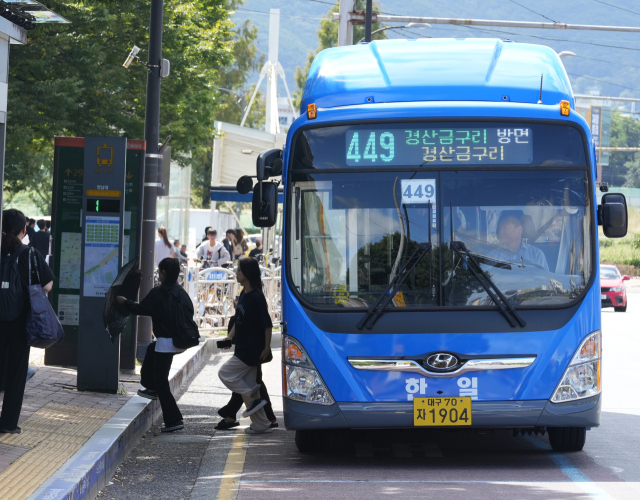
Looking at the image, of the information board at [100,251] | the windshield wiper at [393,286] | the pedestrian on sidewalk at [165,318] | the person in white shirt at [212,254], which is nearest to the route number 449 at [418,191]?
the windshield wiper at [393,286]

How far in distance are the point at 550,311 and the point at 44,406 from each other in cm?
472

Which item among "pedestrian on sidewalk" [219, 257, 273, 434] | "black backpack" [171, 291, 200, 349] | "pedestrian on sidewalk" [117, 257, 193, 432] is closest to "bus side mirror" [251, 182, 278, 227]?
"pedestrian on sidewalk" [219, 257, 273, 434]

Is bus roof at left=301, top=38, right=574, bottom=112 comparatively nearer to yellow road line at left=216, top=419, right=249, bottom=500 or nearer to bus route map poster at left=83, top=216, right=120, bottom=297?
yellow road line at left=216, top=419, right=249, bottom=500

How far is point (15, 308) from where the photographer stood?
7668 mm

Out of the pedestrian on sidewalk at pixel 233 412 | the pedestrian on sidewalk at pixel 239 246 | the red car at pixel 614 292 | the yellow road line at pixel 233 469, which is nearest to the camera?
the yellow road line at pixel 233 469

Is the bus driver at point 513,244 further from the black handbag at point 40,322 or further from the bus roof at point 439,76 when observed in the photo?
the black handbag at point 40,322

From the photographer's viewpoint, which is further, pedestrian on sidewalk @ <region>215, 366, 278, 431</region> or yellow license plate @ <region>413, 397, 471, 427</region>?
pedestrian on sidewalk @ <region>215, 366, 278, 431</region>

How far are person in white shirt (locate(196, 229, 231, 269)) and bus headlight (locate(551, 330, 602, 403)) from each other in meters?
14.1

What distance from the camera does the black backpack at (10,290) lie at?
301 inches

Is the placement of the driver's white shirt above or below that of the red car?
above

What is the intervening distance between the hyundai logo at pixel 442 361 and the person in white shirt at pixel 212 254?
A: 1403 centimetres

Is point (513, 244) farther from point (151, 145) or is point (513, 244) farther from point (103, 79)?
point (103, 79)

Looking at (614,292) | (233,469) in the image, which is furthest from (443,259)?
(614,292)

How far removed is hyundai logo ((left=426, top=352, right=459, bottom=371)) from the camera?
287 inches
